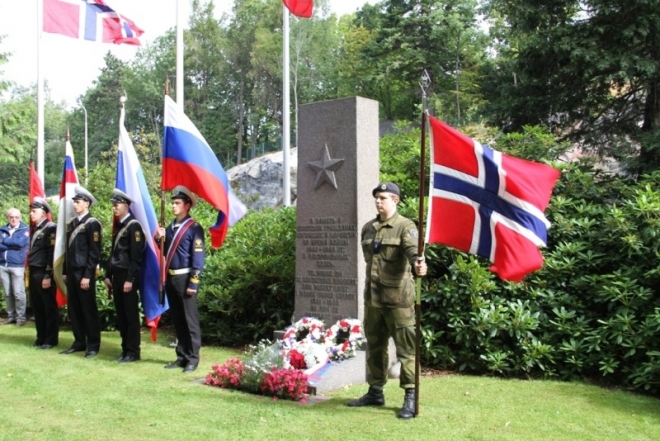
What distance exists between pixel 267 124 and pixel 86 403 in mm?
49600

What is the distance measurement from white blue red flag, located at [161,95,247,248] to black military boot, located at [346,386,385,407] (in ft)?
8.57

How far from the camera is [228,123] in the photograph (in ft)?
188

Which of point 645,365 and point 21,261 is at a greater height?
point 21,261

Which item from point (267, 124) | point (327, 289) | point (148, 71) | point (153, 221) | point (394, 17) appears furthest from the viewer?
point (148, 71)

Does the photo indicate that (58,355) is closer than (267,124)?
Yes

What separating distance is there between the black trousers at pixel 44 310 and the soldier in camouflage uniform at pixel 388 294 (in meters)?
5.30

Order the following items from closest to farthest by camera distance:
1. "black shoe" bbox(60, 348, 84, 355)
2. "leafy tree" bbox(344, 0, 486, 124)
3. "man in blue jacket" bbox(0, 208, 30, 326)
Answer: "black shoe" bbox(60, 348, 84, 355) < "man in blue jacket" bbox(0, 208, 30, 326) < "leafy tree" bbox(344, 0, 486, 124)

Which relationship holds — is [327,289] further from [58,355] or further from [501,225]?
[58,355]

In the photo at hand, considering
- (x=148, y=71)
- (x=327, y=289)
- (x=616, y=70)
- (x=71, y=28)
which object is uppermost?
(x=148, y=71)

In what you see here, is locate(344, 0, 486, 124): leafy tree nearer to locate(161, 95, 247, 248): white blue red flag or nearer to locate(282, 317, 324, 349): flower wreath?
locate(161, 95, 247, 248): white blue red flag

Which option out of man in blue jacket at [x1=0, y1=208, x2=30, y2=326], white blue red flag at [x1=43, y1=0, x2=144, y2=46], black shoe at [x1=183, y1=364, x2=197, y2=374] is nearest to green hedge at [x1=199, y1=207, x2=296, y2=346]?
black shoe at [x1=183, y1=364, x2=197, y2=374]

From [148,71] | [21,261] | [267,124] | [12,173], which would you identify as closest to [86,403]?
[21,261]

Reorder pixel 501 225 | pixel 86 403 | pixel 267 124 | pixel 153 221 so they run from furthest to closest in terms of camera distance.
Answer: pixel 267 124
pixel 153 221
pixel 86 403
pixel 501 225

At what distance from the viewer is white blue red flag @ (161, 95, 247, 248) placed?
7.45 meters
